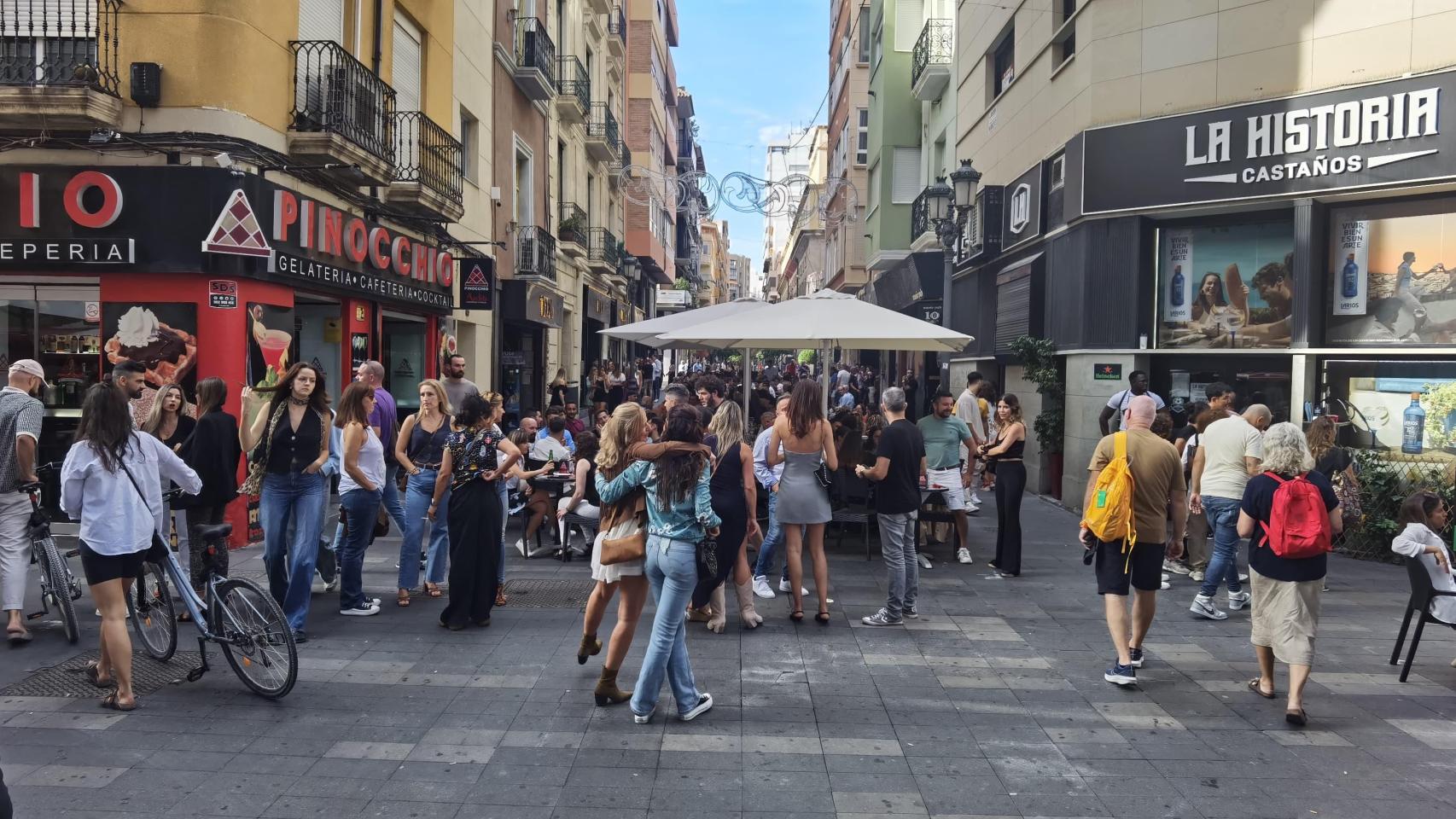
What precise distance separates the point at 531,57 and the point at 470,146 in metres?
3.41

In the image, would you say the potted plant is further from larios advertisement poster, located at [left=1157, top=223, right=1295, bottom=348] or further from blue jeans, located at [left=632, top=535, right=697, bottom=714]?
blue jeans, located at [left=632, top=535, right=697, bottom=714]

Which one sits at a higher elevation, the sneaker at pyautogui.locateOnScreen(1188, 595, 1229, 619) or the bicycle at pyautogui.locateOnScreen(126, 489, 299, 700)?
the bicycle at pyautogui.locateOnScreen(126, 489, 299, 700)

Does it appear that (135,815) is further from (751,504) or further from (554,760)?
(751,504)

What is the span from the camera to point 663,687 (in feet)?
19.0

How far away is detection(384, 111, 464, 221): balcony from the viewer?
13578mm

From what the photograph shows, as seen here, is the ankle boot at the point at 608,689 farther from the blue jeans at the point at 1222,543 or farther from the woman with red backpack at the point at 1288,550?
the blue jeans at the point at 1222,543

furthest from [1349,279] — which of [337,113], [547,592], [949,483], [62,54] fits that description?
[62,54]

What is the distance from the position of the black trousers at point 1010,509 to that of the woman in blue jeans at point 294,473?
592 centimetres

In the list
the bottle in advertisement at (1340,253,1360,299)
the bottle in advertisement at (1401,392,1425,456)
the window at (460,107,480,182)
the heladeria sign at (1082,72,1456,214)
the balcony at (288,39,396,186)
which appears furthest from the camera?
the window at (460,107,480,182)

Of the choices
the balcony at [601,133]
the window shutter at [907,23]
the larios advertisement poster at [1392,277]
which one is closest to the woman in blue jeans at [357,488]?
the larios advertisement poster at [1392,277]

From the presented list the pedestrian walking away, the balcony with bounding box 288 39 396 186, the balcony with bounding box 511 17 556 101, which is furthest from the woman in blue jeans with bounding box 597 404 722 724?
the balcony with bounding box 511 17 556 101

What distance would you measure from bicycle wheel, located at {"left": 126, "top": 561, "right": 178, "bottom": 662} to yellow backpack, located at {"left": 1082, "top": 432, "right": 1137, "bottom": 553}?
19.0ft

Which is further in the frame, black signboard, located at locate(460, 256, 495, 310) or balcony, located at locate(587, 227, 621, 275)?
balcony, located at locate(587, 227, 621, 275)

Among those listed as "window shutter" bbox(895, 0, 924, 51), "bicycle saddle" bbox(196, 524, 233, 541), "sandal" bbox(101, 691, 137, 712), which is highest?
"window shutter" bbox(895, 0, 924, 51)
